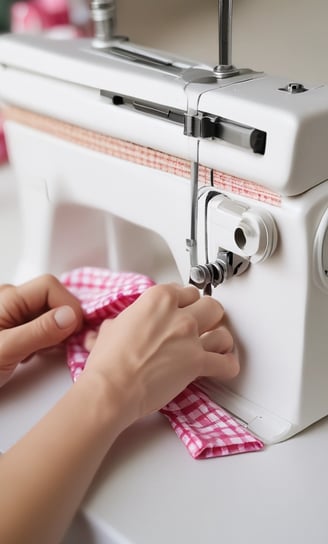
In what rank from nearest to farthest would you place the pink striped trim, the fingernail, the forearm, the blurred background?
the forearm → the pink striped trim → the fingernail → the blurred background

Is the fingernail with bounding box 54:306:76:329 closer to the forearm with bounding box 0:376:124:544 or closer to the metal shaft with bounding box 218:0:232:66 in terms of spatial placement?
the forearm with bounding box 0:376:124:544

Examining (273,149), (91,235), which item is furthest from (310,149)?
(91,235)

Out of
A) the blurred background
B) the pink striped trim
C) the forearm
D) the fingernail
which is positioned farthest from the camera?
the blurred background

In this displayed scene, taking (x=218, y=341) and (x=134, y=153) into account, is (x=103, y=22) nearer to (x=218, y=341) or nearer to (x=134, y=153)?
(x=134, y=153)

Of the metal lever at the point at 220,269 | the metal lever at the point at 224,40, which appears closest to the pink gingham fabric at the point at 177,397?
the metal lever at the point at 220,269

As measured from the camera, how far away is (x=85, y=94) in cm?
74

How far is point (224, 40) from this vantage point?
0.65 m

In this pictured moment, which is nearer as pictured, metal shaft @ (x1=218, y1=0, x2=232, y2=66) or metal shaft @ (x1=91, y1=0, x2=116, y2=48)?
metal shaft @ (x1=218, y1=0, x2=232, y2=66)

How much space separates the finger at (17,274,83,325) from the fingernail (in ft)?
0.09

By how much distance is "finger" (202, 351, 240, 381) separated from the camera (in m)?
0.65

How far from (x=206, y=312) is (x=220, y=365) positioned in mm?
51

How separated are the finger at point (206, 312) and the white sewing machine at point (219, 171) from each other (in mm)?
12

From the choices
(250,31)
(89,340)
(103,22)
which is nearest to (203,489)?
(89,340)

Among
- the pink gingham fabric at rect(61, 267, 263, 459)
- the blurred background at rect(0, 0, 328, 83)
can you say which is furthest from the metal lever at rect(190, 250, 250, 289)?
the blurred background at rect(0, 0, 328, 83)
